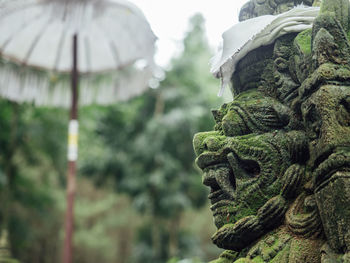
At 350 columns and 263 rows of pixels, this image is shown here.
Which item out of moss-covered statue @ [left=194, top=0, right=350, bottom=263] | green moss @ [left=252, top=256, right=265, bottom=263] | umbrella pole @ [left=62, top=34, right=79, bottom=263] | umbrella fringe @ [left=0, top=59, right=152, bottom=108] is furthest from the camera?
umbrella fringe @ [left=0, top=59, right=152, bottom=108]

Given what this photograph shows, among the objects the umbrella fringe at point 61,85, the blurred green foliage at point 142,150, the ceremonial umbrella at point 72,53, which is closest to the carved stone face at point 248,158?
the ceremonial umbrella at point 72,53

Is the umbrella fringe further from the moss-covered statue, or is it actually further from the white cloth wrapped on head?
the moss-covered statue

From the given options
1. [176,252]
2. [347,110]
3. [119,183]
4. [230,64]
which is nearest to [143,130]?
[119,183]

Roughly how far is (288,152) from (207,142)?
1.34 feet

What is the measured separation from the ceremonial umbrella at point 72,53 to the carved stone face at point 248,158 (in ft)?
5.59

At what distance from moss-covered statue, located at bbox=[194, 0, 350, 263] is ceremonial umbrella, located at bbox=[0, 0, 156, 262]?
169 cm

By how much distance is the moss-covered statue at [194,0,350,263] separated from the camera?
4.68 ft

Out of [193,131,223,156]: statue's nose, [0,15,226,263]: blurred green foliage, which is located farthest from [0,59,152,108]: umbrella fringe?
[0,15,226,263]: blurred green foliage

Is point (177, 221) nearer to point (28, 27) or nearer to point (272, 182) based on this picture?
point (28, 27)

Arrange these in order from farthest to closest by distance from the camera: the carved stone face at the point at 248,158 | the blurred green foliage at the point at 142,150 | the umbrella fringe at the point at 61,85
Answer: the blurred green foliage at the point at 142,150, the umbrella fringe at the point at 61,85, the carved stone face at the point at 248,158

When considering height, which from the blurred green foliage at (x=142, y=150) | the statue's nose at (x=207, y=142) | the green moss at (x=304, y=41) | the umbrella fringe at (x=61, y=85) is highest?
the green moss at (x=304, y=41)

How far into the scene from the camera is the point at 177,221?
8.16m

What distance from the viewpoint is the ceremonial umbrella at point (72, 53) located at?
131 inches

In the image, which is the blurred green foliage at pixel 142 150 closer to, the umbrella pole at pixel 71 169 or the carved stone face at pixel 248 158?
the umbrella pole at pixel 71 169
